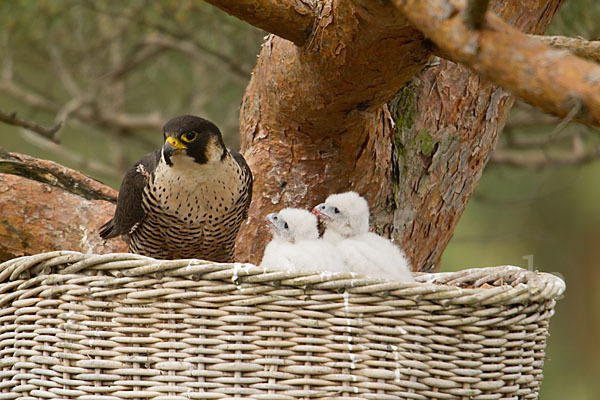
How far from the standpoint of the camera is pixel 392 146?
2.98 metres

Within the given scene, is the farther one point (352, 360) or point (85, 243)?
point (85, 243)

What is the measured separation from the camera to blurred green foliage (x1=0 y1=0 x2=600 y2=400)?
476 centimetres

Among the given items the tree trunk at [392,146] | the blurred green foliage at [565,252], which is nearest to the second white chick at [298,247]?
the tree trunk at [392,146]

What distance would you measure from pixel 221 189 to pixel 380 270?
0.72 m

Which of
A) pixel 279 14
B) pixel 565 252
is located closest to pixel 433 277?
pixel 279 14

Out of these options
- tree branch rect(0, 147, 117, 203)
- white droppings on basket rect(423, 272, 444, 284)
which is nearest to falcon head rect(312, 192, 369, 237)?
white droppings on basket rect(423, 272, 444, 284)

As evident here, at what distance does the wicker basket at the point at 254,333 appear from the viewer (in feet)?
5.96

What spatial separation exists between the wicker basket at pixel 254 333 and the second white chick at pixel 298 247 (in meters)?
0.47

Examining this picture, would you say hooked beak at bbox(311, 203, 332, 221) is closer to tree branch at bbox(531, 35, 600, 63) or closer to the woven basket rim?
the woven basket rim

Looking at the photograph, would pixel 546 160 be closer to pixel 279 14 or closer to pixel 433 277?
pixel 433 277

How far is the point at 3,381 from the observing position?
80.6 inches

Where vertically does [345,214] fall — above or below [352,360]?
above

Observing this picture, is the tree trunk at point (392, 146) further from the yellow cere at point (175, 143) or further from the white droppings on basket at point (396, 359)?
the white droppings on basket at point (396, 359)

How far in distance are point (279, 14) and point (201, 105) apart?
3.82m
